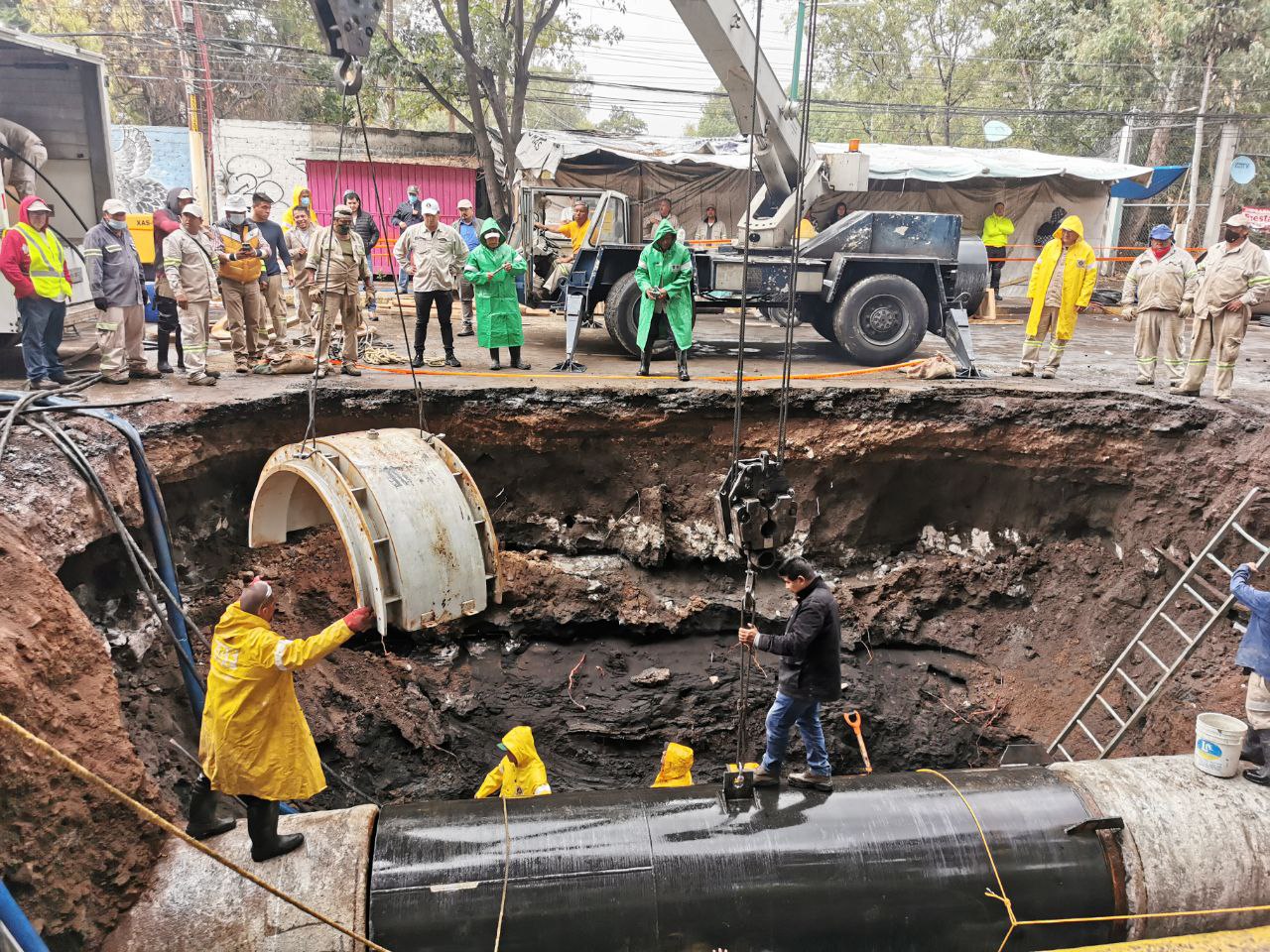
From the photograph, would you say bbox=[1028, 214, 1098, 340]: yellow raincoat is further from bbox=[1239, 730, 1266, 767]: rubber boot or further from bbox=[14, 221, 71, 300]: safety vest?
bbox=[14, 221, 71, 300]: safety vest

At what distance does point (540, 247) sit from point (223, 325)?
4.30 meters

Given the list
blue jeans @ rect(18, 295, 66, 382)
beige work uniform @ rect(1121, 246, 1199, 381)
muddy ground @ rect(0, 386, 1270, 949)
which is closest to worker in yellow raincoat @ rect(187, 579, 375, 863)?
muddy ground @ rect(0, 386, 1270, 949)

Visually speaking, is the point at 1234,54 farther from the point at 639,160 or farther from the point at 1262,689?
the point at 1262,689

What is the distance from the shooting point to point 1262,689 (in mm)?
5332

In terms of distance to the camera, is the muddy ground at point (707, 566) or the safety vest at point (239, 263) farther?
the safety vest at point (239, 263)

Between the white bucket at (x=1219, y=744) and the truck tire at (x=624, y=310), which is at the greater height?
the truck tire at (x=624, y=310)

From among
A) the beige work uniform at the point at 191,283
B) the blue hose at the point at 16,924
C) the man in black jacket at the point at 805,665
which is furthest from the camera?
the beige work uniform at the point at 191,283

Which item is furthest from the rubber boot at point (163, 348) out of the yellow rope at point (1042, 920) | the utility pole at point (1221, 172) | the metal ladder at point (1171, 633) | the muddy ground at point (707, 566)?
the utility pole at point (1221, 172)

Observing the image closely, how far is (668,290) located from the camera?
347 inches

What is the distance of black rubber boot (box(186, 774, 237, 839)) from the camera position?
4250mm

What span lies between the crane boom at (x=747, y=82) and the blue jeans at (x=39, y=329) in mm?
6253

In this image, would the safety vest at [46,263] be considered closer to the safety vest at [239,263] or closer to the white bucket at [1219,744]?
the safety vest at [239,263]

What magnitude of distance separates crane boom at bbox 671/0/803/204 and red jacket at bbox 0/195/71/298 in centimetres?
610

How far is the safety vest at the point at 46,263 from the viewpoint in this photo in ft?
23.6
